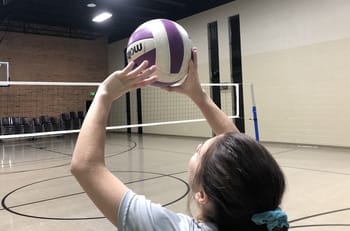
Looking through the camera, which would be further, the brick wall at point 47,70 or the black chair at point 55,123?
the brick wall at point 47,70

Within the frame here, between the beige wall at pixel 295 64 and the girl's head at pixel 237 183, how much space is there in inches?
313

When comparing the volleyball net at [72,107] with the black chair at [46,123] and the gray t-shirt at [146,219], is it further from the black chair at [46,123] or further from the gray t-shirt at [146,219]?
the gray t-shirt at [146,219]

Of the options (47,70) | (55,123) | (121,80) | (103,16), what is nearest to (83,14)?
(103,16)

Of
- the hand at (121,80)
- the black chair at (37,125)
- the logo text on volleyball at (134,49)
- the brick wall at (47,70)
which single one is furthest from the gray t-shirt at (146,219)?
the brick wall at (47,70)

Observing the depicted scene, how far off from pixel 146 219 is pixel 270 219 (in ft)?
0.90

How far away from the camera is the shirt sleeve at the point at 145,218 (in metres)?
0.75

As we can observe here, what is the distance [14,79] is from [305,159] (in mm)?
11601

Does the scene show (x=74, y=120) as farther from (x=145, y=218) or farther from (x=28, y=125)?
(x=145, y=218)

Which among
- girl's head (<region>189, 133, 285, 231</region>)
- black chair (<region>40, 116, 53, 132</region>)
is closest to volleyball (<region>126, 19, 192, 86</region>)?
girl's head (<region>189, 133, 285, 231</region>)

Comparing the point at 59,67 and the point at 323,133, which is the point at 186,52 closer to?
the point at 323,133

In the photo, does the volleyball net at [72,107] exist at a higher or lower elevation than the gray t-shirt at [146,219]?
higher

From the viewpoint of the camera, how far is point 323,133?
8164 millimetres

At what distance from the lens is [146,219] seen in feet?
2.46

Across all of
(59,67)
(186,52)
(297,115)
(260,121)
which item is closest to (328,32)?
(297,115)
